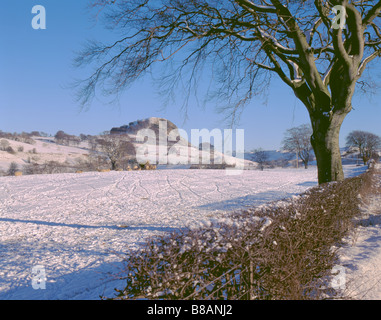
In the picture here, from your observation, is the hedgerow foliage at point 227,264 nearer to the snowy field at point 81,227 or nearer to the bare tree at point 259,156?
the snowy field at point 81,227

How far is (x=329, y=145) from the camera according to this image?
791cm

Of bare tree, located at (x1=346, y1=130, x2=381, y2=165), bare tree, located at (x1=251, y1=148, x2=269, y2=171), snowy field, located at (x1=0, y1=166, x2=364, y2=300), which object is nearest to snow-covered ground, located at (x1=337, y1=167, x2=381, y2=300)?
snowy field, located at (x1=0, y1=166, x2=364, y2=300)

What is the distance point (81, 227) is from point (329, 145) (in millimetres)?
7715

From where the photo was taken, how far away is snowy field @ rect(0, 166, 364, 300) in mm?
4031

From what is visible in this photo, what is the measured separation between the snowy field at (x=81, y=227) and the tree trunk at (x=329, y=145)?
9.36ft

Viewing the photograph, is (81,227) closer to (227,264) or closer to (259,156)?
(227,264)

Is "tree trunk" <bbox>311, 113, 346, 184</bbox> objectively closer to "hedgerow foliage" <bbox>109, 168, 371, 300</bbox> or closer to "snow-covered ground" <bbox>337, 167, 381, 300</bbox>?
"snow-covered ground" <bbox>337, 167, 381, 300</bbox>

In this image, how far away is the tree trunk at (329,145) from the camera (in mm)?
7836

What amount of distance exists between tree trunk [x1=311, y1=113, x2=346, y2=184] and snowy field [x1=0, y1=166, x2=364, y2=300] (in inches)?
112

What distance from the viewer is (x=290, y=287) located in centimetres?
265

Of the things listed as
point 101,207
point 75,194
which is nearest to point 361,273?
point 101,207

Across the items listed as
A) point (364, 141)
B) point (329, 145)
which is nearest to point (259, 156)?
point (364, 141)
